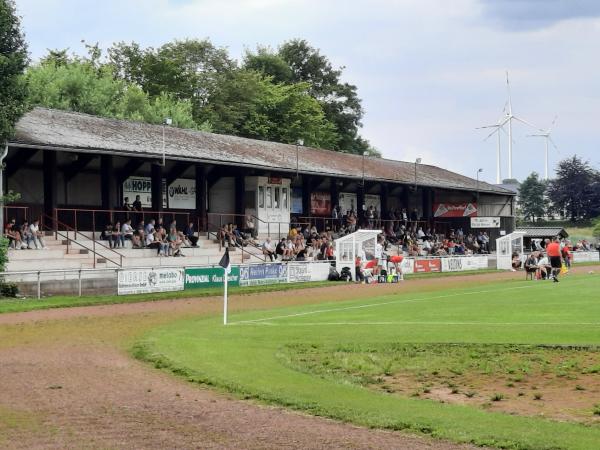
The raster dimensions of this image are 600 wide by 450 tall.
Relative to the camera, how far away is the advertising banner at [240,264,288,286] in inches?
1507

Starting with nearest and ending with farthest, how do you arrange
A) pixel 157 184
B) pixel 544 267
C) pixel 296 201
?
pixel 544 267, pixel 157 184, pixel 296 201

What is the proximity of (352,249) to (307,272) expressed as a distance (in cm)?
284

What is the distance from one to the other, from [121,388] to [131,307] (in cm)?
1623

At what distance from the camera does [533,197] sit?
11638 cm

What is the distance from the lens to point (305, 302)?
31.3m

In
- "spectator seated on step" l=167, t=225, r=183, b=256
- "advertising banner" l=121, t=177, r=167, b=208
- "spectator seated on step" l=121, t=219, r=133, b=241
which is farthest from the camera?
"advertising banner" l=121, t=177, r=167, b=208

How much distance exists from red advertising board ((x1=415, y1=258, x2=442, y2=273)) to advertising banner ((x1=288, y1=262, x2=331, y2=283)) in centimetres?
966

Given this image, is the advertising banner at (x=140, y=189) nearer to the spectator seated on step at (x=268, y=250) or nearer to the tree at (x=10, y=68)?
the spectator seated on step at (x=268, y=250)

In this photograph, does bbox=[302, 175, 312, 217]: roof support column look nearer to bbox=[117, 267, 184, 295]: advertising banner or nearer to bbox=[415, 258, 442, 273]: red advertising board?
bbox=[415, 258, 442, 273]: red advertising board

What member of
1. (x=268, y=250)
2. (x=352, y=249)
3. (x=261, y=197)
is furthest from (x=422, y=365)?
(x=261, y=197)

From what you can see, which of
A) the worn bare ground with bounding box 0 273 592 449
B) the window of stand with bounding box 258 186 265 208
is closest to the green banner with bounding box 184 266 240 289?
the window of stand with bounding box 258 186 265 208

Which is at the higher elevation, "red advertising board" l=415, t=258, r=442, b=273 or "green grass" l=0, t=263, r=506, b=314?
"red advertising board" l=415, t=258, r=442, b=273

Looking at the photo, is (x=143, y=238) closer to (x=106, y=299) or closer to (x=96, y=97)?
(x=106, y=299)

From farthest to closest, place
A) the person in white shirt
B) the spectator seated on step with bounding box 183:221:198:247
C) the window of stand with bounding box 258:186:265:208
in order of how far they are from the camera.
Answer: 1. the window of stand with bounding box 258:186:265:208
2. the spectator seated on step with bounding box 183:221:198:247
3. the person in white shirt
